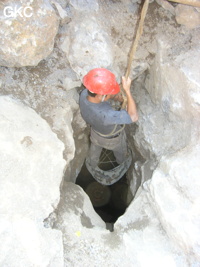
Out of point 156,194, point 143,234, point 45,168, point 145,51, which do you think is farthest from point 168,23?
point 143,234

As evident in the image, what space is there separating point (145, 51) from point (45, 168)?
2.02 meters

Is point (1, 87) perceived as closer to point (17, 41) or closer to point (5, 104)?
point (5, 104)

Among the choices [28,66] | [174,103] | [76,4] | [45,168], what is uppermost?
[76,4]

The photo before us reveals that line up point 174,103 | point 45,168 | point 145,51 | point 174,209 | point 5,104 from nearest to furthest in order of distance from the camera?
point 174,209 → point 45,168 → point 5,104 → point 174,103 → point 145,51

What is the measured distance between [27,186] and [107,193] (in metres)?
3.04

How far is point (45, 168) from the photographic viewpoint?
2.58 metres

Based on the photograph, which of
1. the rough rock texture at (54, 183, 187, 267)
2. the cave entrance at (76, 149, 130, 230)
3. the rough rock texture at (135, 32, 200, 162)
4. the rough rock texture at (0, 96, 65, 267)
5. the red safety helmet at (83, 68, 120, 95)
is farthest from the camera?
the cave entrance at (76, 149, 130, 230)

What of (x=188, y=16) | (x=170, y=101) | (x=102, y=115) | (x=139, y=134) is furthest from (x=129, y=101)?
(x=188, y=16)

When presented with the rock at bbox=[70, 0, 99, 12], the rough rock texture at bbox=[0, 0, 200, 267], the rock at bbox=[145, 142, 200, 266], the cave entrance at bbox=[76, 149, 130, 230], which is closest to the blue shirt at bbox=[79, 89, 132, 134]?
the rough rock texture at bbox=[0, 0, 200, 267]

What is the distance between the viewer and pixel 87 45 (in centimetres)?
301

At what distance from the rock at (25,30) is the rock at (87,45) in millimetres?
324

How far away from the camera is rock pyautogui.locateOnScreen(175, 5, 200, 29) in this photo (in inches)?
112

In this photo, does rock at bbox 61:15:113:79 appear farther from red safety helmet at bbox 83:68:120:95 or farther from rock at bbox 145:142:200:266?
rock at bbox 145:142:200:266

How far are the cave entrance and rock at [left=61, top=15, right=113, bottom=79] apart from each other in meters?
2.13
